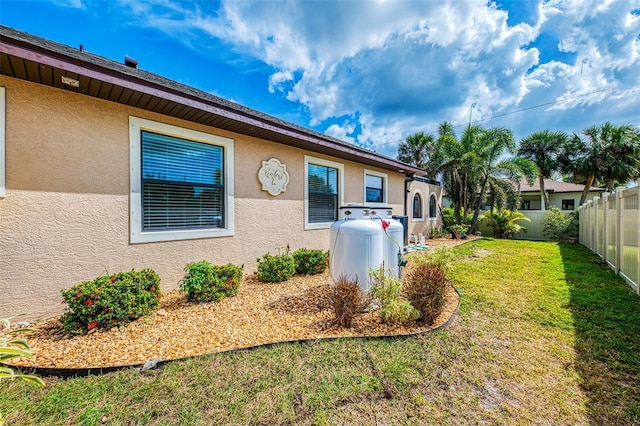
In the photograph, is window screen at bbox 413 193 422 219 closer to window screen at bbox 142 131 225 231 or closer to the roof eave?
the roof eave

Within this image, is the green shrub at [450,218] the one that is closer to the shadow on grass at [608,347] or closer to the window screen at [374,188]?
the window screen at [374,188]

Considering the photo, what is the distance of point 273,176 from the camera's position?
6.93 m

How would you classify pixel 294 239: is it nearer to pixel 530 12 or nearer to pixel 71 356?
pixel 71 356

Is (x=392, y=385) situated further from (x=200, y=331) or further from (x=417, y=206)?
(x=417, y=206)

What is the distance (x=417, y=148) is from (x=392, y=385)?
25.0 metres

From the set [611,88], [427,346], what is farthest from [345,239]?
[611,88]

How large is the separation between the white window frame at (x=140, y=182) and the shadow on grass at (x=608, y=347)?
6.21m

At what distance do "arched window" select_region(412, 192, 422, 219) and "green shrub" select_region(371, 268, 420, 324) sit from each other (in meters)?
10.9

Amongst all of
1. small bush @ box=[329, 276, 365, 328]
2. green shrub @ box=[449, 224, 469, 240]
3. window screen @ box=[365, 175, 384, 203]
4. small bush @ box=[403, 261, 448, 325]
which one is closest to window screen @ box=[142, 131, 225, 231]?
small bush @ box=[329, 276, 365, 328]

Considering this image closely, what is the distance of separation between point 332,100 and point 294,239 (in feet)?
38.4

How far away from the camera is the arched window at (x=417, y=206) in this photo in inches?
558

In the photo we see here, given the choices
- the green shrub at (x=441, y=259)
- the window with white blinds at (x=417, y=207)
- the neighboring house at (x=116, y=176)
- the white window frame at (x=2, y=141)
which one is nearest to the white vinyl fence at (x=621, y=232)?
the green shrub at (x=441, y=259)

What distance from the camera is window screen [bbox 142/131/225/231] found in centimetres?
498

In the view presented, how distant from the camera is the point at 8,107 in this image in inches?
141
